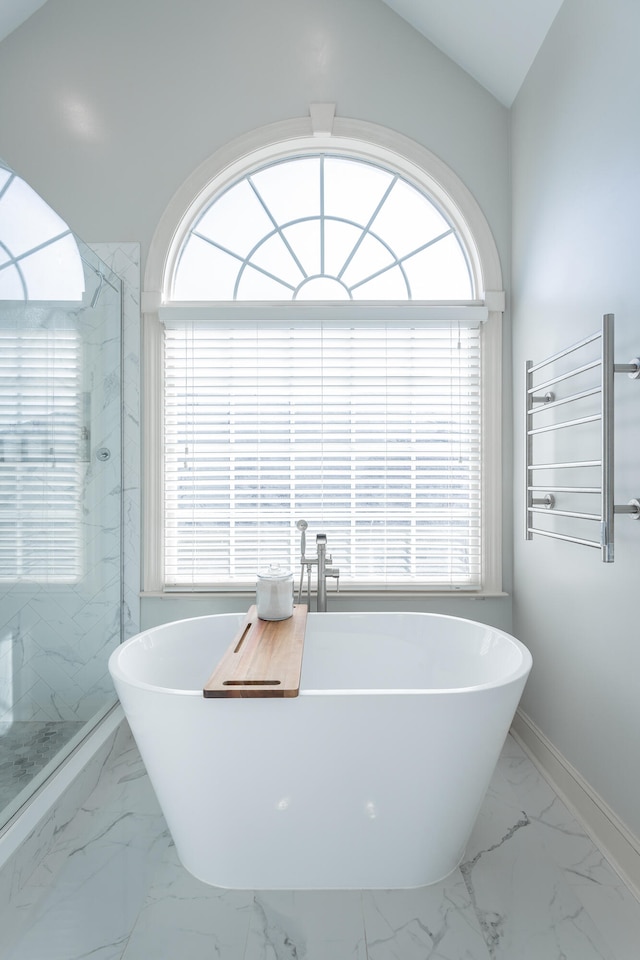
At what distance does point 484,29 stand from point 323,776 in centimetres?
295

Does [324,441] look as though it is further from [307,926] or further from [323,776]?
[307,926]

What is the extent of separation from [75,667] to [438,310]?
2241 mm

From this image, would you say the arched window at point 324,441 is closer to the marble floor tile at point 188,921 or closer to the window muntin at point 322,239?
the window muntin at point 322,239

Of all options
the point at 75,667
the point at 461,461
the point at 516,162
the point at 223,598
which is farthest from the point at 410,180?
the point at 75,667

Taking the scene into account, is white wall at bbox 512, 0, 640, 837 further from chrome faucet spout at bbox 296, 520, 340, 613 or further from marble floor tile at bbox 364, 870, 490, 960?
chrome faucet spout at bbox 296, 520, 340, 613

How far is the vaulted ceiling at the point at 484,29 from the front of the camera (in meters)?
2.10

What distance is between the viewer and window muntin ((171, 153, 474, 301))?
261cm

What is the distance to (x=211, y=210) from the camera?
261 cm

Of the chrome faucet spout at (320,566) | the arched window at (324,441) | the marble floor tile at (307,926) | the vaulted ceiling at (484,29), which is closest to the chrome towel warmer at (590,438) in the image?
the arched window at (324,441)

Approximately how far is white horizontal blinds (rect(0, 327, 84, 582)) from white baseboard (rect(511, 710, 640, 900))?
6.69 feet

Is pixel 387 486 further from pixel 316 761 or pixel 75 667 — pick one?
pixel 75 667

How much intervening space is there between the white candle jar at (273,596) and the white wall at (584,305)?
107cm

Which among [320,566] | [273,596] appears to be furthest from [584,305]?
[273,596]

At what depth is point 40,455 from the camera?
1887mm
